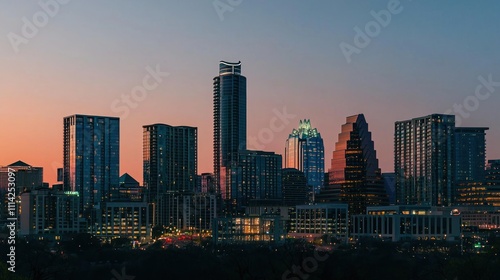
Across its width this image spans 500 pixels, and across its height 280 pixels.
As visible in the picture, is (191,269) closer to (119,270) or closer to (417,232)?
(119,270)

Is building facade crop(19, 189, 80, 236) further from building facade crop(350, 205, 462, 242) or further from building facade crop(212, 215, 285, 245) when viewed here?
building facade crop(350, 205, 462, 242)

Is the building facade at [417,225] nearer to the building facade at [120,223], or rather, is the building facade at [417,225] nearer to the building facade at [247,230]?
the building facade at [247,230]

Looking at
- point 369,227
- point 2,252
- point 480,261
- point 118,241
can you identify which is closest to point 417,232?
point 369,227

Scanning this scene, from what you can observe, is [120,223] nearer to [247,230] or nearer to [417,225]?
[247,230]

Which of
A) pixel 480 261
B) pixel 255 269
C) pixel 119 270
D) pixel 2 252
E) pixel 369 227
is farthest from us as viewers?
pixel 369 227

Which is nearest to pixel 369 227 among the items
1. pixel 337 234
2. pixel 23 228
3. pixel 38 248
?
pixel 337 234

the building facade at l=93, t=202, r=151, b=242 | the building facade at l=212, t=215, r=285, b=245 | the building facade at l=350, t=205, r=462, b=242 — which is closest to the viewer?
the building facade at l=212, t=215, r=285, b=245

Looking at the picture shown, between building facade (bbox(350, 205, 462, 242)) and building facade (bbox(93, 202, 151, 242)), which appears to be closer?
building facade (bbox(350, 205, 462, 242))

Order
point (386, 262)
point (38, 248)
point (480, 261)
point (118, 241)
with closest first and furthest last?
point (480, 261) → point (386, 262) → point (38, 248) → point (118, 241)

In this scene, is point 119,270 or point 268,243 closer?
point 119,270

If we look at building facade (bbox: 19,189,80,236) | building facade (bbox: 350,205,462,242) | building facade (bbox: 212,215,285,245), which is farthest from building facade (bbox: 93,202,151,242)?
building facade (bbox: 350,205,462,242)

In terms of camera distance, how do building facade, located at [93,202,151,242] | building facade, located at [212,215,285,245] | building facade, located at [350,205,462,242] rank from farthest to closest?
building facade, located at [93,202,151,242]
building facade, located at [350,205,462,242]
building facade, located at [212,215,285,245]
